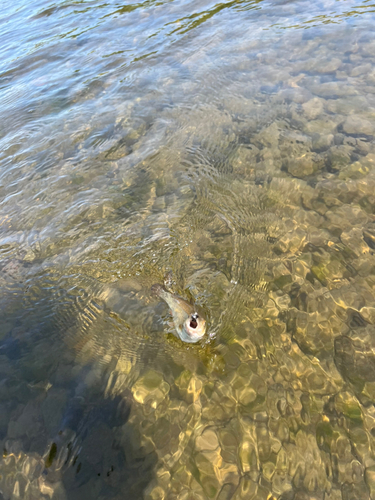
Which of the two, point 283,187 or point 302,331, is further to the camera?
point 283,187

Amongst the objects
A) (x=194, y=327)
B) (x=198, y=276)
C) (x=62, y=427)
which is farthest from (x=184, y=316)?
(x=62, y=427)

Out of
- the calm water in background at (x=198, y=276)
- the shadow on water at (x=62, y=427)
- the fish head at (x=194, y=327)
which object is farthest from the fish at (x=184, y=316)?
the shadow on water at (x=62, y=427)

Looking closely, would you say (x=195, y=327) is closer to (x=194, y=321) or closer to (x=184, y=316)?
(x=194, y=321)

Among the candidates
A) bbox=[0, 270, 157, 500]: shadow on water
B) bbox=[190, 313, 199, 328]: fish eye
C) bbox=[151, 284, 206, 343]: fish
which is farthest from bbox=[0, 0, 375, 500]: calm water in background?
bbox=[190, 313, 199, 328]: fish eye

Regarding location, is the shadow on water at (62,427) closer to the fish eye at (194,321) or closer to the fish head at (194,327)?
the fish head at (194,327)

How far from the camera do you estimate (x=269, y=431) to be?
3.23m

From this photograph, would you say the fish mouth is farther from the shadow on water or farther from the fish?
the shadow on water

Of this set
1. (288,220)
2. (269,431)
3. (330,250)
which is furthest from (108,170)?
(269,431)

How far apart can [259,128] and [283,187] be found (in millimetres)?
1993

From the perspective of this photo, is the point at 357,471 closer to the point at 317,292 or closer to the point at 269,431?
the point at 269,431

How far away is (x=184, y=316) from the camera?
402 centimetres

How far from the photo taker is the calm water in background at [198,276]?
3.15 m

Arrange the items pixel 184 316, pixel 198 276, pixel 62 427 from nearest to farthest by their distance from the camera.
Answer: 1. pixel 62 427
2. pixel 184 316
3. pixel 198 276

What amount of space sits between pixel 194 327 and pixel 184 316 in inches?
13.7
